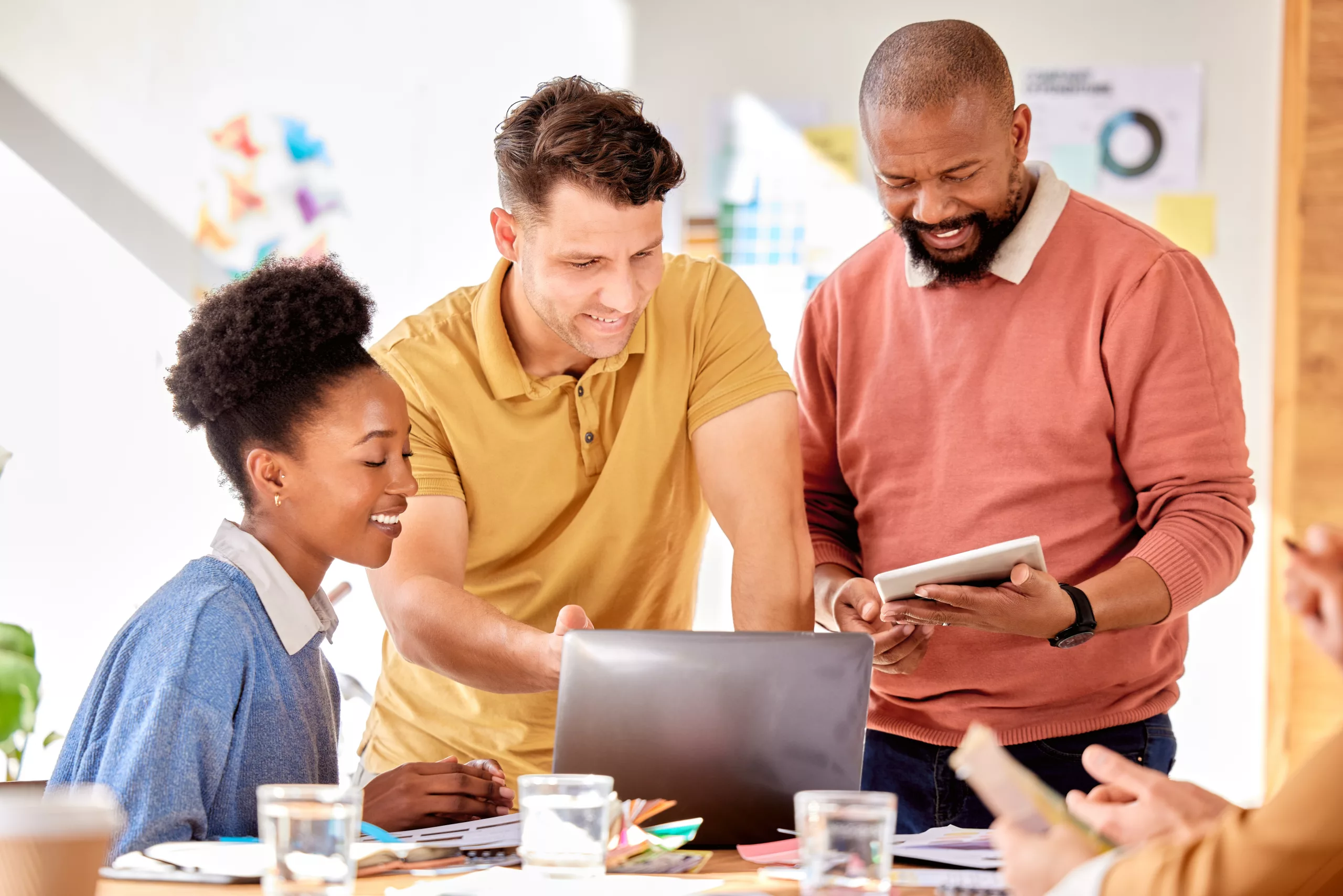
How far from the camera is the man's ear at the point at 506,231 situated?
1801 mm

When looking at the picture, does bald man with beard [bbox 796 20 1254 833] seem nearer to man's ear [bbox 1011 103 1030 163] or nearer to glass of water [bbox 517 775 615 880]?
Result: man's ear [bbox 1011 103 1030 163]

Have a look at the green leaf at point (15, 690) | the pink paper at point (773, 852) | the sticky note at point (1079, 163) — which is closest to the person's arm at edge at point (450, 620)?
the pink paper at point (773, 852)

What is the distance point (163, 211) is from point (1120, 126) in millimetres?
2240

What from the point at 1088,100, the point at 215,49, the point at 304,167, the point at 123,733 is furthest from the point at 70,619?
the point at 1088,100

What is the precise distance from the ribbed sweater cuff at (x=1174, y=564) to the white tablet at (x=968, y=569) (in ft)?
0.73

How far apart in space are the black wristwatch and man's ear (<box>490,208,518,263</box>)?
843 millimetres

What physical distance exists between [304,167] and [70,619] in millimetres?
1201

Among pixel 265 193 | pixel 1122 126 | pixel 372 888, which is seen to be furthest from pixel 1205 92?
pixel 372 888

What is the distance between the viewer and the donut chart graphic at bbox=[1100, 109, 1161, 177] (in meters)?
2.98

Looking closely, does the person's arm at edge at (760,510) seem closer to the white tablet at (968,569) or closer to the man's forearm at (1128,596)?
the white tablet at (968,569)

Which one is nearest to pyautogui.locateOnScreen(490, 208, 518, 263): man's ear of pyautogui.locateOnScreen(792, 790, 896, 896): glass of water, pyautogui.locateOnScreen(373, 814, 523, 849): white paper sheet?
pyautogui.locateOnScreen(373, 814, 523, 849): white paper sheet

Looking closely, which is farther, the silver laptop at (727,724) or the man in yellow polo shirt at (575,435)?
the man in yellow polo shirt at (575,435)

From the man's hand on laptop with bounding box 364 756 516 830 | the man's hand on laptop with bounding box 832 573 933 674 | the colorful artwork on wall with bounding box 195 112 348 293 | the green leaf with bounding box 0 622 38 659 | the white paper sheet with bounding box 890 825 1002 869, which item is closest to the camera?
the white paper sheet with bounding box 890 825 1002 869

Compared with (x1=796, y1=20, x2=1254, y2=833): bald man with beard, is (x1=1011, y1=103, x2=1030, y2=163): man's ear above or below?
above
